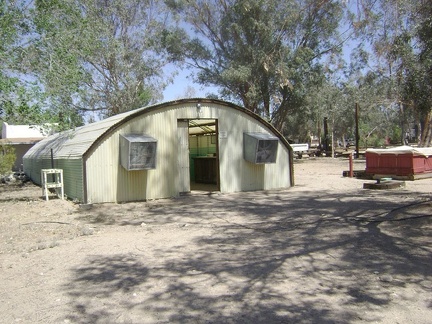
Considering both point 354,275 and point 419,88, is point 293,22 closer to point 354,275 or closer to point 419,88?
point 419,88

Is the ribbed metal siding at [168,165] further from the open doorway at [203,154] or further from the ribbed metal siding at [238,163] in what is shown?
the open doorway at [203,154]

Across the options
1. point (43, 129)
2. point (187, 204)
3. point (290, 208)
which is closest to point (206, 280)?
point (290, 208)

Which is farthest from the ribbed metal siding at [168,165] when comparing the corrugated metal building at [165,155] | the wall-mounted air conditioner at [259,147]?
the wall-mounted air conditioner at [259,147]

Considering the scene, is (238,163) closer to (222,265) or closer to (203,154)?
(203,154)

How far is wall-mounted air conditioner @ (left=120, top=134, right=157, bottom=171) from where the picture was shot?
11.9 metres

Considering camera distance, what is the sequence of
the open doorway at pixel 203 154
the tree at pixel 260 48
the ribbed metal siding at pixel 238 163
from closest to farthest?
the ribbed metal siding at pixel 238 163, the open doorway at pixel 203 154, the tree at pixel 260 48

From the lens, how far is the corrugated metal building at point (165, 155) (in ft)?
39.9

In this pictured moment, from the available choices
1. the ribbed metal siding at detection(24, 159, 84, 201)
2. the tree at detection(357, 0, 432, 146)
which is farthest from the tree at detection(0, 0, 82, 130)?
the tree at detection(357, 0, 432, 146)

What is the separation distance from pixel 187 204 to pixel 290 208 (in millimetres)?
3186

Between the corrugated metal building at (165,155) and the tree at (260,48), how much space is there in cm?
1276

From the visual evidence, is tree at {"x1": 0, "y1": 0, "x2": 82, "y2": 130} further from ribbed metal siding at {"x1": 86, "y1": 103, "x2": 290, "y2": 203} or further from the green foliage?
the green foliage

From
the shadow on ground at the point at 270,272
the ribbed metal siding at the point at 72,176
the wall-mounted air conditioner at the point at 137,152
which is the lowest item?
the shadow on ground at the point at 270,272

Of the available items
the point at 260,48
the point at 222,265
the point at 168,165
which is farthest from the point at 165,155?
the point at 260,48

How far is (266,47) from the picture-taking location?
92.4ft
